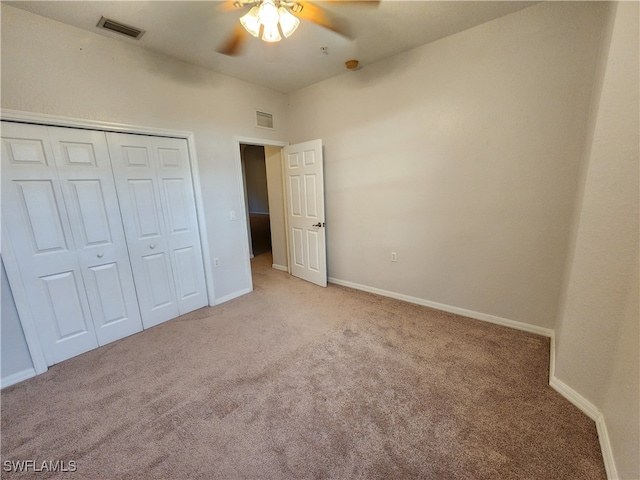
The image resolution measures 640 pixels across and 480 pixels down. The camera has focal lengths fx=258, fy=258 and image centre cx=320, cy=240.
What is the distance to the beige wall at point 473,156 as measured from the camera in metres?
2.00

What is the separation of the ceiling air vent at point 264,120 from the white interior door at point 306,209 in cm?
40

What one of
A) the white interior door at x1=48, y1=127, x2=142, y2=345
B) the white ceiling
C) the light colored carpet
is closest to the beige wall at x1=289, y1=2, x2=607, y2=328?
the white ceiling

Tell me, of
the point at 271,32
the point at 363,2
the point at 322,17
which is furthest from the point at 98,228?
the point at 363,2

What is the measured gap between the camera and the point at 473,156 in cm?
239

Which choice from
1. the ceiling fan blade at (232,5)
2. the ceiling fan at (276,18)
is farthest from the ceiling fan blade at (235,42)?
the ceiling fan blade at (232,5)

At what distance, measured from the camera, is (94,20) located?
1975 millimetres

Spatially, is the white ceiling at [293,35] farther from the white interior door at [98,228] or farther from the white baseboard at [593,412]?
the white baseboard at [593,412]

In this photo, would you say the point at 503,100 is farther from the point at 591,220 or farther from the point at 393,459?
the point at 393,459

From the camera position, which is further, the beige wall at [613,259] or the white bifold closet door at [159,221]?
the white bifold closet door at [159,221]

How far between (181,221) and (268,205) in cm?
350

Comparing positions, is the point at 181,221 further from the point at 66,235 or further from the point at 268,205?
the point at 268,205

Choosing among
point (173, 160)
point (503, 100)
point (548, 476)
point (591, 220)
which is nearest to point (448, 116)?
point (503, 100)

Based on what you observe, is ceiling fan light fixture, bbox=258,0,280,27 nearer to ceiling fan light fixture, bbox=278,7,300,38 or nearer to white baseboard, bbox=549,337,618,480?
ceiling fan light fixture, bbox=278,7,300,38

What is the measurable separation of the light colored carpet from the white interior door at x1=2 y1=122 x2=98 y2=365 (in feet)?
0.99
